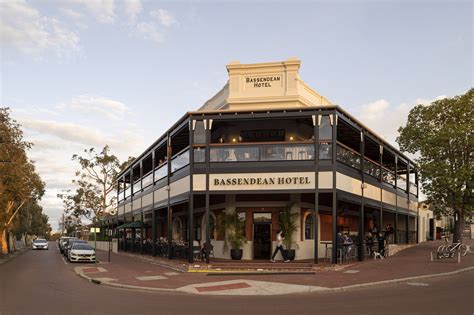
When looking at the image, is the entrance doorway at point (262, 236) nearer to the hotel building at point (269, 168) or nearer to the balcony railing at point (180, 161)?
the hotel building at point (269, 168)

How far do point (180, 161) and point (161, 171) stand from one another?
Result: 5.38m

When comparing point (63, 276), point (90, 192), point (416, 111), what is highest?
point (416, 111)

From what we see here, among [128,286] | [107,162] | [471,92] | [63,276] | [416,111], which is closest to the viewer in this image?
[128,286]

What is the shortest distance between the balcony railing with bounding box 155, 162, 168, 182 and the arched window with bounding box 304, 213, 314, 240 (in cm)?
982

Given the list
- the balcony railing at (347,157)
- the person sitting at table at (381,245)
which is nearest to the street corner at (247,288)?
the balcony railing at (347,157)

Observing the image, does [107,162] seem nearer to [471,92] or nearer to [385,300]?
[471,92]

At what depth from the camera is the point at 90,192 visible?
71062 millimetres

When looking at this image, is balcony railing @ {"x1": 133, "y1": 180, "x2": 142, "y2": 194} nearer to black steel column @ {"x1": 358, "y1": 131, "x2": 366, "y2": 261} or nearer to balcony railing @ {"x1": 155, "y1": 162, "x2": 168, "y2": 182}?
balcony railing @ {"x1": 155, "y1": 162, "x2": 168, "y2": 182}

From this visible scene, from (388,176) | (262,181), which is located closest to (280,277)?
(262,181)

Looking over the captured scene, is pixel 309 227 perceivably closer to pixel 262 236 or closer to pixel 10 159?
pixel 262 236

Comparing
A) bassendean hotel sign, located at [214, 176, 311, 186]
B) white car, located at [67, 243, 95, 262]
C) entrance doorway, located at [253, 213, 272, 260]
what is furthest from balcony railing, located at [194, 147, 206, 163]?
white car, located at [67, 243, 95, 262]

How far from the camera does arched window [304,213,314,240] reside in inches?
1109

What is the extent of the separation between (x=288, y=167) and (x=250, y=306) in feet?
39.8

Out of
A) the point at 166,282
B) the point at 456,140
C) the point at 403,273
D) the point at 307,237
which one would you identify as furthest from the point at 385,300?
Answer: the point at 456,140
